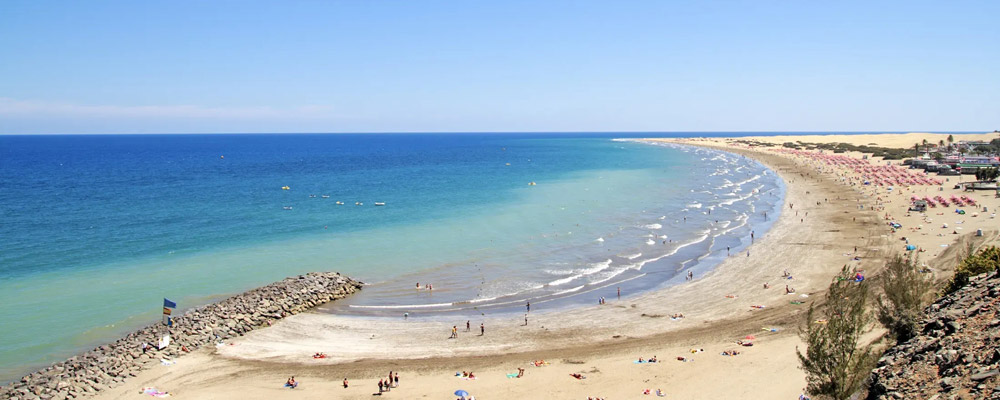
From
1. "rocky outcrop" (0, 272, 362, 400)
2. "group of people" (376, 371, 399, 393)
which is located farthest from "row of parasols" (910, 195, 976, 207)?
"group of people" (376, 371, 399, 393)

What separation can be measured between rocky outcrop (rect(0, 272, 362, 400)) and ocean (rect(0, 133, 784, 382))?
74.7 inches

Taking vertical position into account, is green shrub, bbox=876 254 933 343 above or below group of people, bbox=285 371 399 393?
above

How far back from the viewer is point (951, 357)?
51.3 ft

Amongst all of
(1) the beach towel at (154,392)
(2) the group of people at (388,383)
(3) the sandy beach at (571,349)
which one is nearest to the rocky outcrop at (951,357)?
(3) the sandy beach at (571,349)

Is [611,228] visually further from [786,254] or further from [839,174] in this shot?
[839,174]

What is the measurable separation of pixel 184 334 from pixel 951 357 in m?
32.1

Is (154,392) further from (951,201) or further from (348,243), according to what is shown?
(951,201)

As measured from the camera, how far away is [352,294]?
3809 cm

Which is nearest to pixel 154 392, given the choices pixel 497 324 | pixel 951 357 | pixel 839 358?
pixel 497 324

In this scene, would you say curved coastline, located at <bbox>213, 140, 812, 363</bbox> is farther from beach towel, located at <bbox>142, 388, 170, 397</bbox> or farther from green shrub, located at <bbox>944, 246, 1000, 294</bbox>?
green shrub, located at <bbox>944, 246, 1000, 294</bbox>

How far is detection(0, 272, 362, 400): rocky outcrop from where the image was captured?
23812 millimetres

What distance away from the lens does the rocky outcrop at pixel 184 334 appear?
2381 cm

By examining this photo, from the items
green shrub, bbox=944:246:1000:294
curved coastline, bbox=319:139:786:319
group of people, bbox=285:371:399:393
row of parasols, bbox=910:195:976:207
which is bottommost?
group of people, bbox=285:371:399:393

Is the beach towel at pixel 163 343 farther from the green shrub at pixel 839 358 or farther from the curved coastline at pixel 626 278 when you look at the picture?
the green shrub at pixel 839 358
